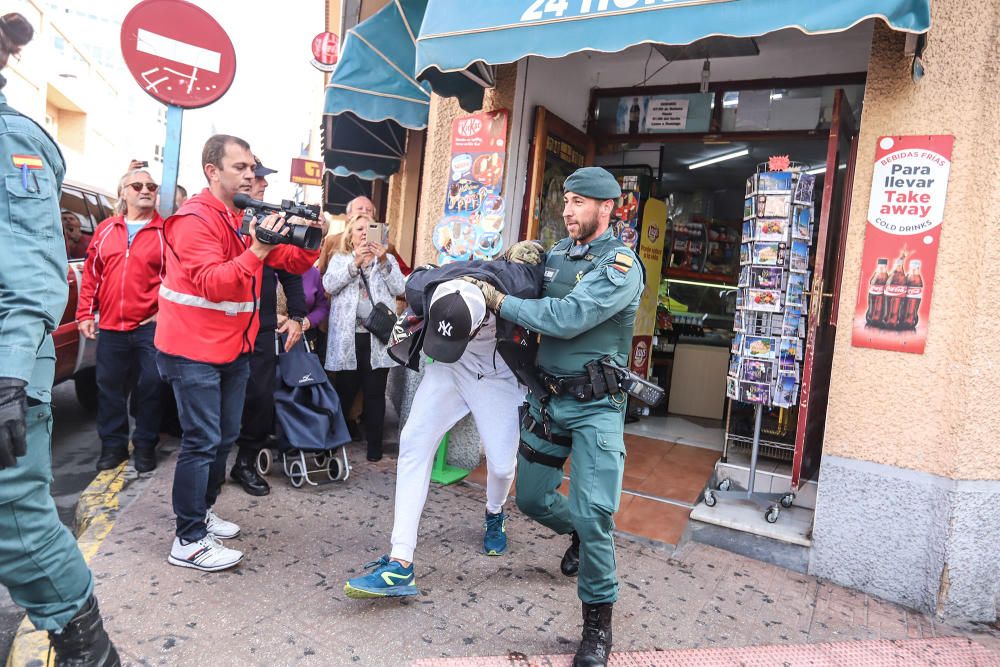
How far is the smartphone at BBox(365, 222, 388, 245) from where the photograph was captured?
496cm

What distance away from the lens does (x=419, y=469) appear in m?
3.21

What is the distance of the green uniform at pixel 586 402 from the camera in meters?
2.79

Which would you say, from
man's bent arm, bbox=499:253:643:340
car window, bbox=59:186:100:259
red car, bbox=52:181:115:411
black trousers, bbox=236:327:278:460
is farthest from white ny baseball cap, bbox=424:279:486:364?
car window, bbox=59:186:100:259

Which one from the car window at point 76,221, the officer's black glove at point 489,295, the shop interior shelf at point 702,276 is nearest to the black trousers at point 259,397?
the officer's black glove at point 489,295

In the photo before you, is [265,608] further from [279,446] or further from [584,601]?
[279,446]

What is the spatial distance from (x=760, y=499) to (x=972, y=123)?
95.9 inches

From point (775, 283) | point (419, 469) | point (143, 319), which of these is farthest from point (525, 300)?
point (143, 319)

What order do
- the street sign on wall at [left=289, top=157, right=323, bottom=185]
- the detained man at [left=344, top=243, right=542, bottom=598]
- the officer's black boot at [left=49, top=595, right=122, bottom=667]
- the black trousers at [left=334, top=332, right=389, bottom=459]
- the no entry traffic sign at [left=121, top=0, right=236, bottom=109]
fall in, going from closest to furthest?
the officer's black boot at [left=49, top=595, right=122, bottom=667] < the detained man at [left=344, top=243, right=542, bottom=598] < the no entry traffic sign at [left=121, top=0, right=236, bottom=109] < the black trousers at [left=334, top=332, right=389, bottom=459] < the street sign on wall at [left=289, top=157, right=323, bottom=185]

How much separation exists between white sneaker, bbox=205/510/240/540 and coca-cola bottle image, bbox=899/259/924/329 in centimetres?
374

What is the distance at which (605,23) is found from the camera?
3.59 m

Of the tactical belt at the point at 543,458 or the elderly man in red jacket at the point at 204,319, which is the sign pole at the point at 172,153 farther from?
the tactical belt at the point at 543,458

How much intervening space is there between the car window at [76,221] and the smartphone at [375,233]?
2544 mm

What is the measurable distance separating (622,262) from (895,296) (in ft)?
5.56

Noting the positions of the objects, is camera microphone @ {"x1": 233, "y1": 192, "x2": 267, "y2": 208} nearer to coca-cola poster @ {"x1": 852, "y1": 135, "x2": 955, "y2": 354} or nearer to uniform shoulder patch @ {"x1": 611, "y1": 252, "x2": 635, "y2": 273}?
uniform shoulder patch @ {"x1": 611, "y1": 252, "x2": 635, "y2": 273}
